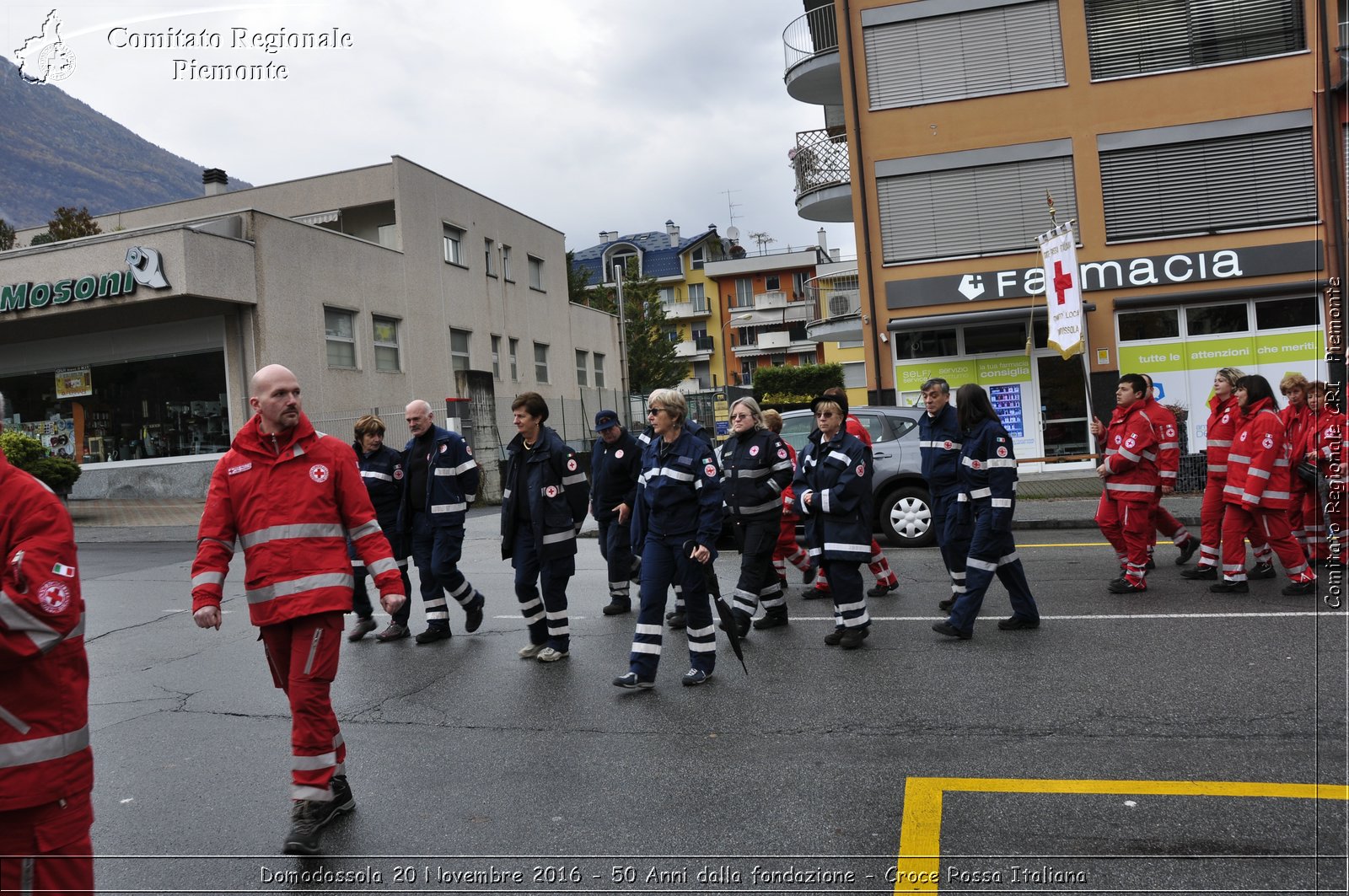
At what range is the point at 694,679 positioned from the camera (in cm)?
620

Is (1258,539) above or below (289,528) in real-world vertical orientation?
below

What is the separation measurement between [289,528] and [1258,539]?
296 inches

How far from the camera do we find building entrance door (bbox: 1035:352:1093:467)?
19688 mm

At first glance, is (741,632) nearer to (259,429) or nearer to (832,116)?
(259,429)

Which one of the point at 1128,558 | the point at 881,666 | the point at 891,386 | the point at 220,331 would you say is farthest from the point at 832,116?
the point at 881,666

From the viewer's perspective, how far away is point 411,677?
677 centimetres

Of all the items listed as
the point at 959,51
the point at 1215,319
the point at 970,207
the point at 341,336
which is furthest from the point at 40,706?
the point at 341,336

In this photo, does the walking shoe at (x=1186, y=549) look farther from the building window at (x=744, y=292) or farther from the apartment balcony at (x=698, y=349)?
the apartment balcony at (x=698, y=349)

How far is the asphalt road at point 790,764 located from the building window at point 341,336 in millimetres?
17124

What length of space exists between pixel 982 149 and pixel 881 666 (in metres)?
16.6

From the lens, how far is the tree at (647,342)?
54.0m

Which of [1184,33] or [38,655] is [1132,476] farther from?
[1184,33]

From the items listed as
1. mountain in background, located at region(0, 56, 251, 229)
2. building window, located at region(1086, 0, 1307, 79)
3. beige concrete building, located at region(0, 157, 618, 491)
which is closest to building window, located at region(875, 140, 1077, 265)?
building window, located at region(1086, 0, 1307, 79)

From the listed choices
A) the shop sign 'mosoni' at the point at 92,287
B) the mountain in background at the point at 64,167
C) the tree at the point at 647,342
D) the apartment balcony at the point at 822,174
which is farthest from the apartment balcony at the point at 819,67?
the mountain in background at the point at 64,167
